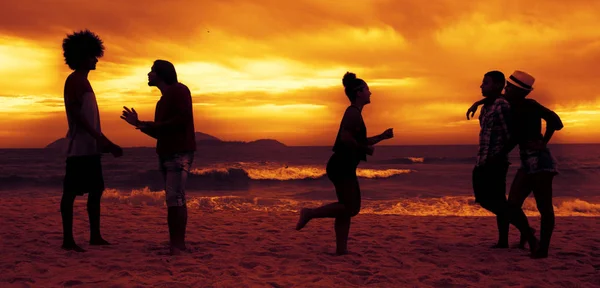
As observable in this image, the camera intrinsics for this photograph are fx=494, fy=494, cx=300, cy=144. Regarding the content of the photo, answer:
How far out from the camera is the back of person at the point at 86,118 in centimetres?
522

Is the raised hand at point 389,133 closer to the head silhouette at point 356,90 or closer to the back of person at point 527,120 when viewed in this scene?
the head silhouette at point 356,90

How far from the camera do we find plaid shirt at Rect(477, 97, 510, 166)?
16.4 ft

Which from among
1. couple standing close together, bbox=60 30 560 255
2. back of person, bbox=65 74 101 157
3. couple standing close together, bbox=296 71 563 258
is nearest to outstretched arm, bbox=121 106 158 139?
couple standing close together, bbox=60 30 560 255

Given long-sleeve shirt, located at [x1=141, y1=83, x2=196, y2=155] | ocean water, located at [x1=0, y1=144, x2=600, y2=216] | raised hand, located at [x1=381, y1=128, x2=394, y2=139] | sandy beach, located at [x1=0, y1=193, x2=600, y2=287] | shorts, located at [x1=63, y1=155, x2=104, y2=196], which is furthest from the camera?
ocean water, located at [x1=0, y1=144, x2=600, y2=216]

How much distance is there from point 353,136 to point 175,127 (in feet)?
5.96

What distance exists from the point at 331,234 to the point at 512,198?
2.52 meters

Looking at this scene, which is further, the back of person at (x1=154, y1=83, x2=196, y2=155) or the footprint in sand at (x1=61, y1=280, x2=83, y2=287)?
the back of person at (x1=154, y1=83, x2=196, y2=155)

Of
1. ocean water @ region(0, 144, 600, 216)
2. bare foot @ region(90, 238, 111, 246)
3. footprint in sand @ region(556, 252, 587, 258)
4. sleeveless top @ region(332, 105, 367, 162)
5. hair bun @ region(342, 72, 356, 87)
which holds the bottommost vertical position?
ocean water @ region(0, 144, 600, 216)

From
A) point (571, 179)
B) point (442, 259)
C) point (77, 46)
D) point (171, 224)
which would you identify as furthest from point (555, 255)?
point (571, 179)

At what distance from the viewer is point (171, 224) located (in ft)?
17.1

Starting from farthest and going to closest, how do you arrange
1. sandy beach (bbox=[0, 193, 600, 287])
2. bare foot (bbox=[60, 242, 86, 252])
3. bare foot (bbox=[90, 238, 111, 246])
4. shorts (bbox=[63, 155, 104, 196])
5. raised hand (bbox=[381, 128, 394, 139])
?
bare foot (bbox=[90, 238, 111, 246])
bare foot (bbox=[60, 242, 86, 252])
shorts (bbox=[63, 155, 104, 196])
raised hand (bbox=[381, 128, 394, 139])
sandy beach (bbox=[0, 193, 600, 287])

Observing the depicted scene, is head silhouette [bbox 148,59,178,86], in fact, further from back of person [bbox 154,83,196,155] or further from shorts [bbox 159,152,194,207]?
shorts [bbox 159,152,194,207]

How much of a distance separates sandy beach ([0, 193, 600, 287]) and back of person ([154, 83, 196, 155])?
115 centimetres

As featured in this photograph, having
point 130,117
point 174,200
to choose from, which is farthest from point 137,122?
point 174,200
